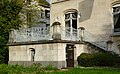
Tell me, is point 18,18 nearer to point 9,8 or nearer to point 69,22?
point 9,8

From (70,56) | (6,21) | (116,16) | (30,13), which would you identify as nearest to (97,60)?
(70,56)

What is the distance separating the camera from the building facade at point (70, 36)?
58.0 ft

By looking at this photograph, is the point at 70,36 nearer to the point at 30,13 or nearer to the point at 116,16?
the point at 116,16

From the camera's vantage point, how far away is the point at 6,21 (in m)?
23.1

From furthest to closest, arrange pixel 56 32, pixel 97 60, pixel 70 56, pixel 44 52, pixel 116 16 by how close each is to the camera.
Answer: pixel 116 16, pixel 70 56, pixel 97 60, pixel 44 52, pixel 56 32

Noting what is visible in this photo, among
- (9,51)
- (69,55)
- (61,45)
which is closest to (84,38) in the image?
(69,55)

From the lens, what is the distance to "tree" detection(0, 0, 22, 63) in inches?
873

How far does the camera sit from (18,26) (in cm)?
2392

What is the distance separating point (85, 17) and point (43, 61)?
8533mm

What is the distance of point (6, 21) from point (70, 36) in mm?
6884

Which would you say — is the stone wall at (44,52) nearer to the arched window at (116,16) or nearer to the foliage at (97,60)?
the foliage at (97,60)

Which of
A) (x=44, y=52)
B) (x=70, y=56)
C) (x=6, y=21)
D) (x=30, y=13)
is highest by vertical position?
(x=30, y=13)

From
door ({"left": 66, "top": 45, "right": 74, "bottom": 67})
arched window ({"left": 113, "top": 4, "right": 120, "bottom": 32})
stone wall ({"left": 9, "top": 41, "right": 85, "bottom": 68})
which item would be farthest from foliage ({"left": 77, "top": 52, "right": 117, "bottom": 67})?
arched window ({"left": 113, "top": 4, "right": 120, "bottom": 32})

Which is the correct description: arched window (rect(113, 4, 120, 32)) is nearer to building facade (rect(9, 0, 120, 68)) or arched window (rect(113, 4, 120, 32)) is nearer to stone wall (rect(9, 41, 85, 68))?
building facade (rect(9, 0, 120, 68))
